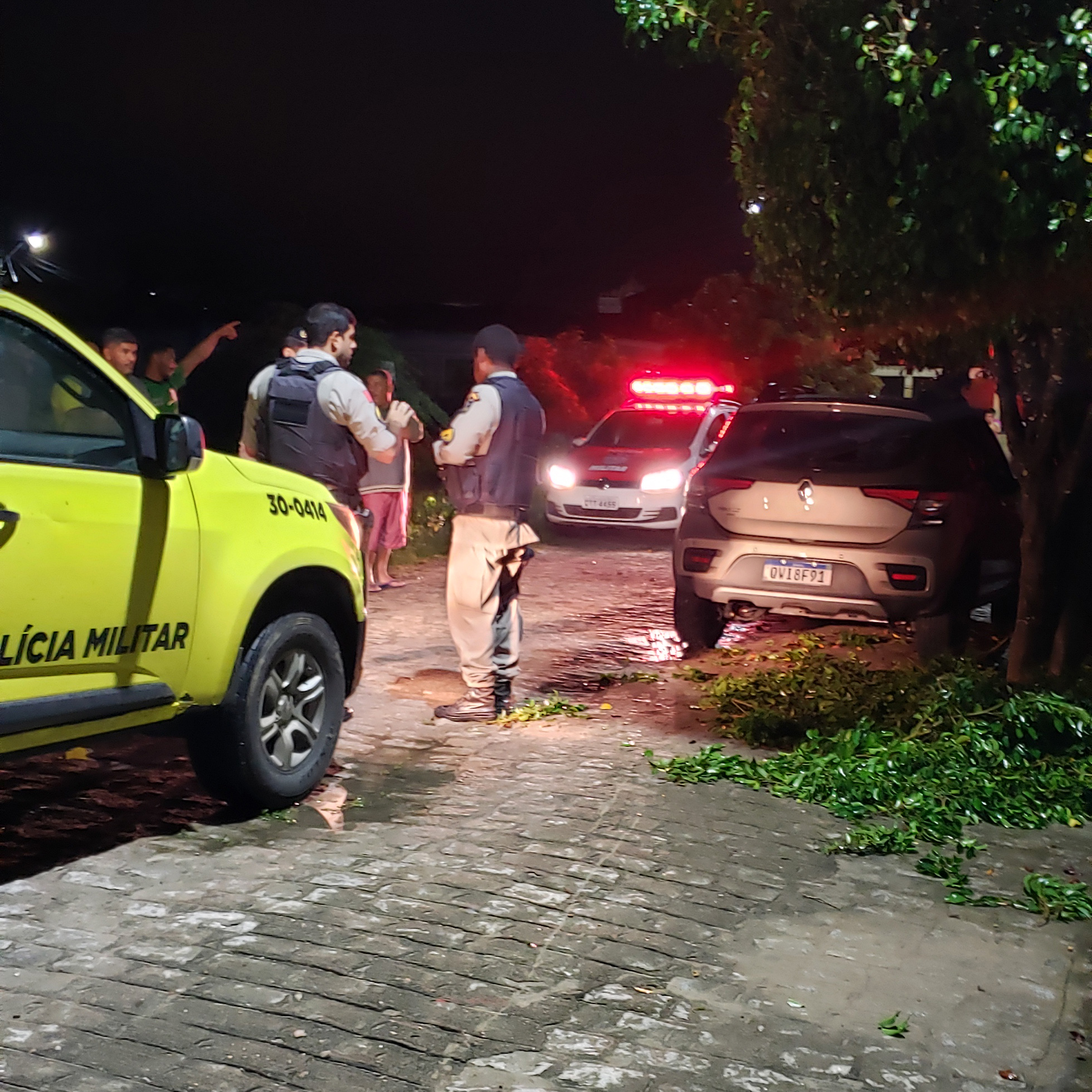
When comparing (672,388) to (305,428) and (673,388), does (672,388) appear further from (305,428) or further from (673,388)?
(305,428)

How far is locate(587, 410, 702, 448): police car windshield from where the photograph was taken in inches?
636

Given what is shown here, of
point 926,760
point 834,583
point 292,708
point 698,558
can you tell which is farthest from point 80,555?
point 834,583

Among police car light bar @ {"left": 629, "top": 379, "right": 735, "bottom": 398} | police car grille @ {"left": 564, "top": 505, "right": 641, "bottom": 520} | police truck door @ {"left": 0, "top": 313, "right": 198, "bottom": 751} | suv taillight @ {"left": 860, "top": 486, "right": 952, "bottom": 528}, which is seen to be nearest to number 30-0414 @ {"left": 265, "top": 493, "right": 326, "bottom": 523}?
police truck door @ {"left": 0, "top": 313, "right": 198, "bottom": 751}

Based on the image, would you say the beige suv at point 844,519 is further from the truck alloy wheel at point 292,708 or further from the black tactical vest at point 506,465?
the truck alloy wheel at point 292,708

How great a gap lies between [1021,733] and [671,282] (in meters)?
33.5

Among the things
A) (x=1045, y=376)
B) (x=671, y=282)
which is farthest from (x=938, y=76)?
(x=671, y=282)

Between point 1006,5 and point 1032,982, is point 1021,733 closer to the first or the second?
point 1032,982

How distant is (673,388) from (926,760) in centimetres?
1159

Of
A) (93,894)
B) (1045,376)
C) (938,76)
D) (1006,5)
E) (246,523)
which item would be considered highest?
(1006,5)

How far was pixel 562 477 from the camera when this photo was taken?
15.6 metres

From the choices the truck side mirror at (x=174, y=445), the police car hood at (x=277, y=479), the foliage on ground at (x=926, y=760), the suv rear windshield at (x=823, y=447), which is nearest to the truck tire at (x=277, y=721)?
the police car hood at (x=277, y=479)

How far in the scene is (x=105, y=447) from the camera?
15.3 feet

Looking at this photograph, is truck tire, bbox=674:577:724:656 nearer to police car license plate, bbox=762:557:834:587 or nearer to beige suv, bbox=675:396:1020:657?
beige suv, bbox=675:396:1020:657

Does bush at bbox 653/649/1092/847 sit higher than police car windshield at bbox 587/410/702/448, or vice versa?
police car windshield at bbox 587/410/702/448
